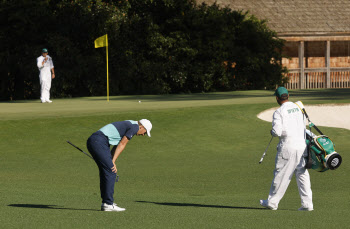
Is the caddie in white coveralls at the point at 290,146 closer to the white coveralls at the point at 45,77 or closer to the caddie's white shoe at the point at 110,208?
the caddie's white shoe at the point at 110,208

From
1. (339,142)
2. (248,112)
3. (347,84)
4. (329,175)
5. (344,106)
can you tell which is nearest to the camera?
(329,175)

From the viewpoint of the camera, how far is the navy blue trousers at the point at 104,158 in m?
9.13

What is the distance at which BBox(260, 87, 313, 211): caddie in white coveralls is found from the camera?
9.32 m

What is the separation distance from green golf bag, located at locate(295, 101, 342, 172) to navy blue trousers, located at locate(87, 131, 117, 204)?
259cm

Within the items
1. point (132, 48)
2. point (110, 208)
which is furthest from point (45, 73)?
point (110, 208)

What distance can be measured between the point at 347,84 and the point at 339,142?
22.8 meters

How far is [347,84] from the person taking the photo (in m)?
39.9

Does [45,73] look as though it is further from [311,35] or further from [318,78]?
[318,78]

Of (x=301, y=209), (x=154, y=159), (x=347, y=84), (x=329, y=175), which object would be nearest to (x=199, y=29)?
(x=347, y=84)

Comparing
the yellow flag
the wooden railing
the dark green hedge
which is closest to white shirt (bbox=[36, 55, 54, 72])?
the yellow flag

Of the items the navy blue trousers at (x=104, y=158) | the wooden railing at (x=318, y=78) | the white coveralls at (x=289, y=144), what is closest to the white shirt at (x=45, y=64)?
the navy blue trousers at (x=104, y=158)

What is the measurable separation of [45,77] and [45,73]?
0.18m

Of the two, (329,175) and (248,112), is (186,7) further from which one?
(329,175)

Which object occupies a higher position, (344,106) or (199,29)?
(199,29)
